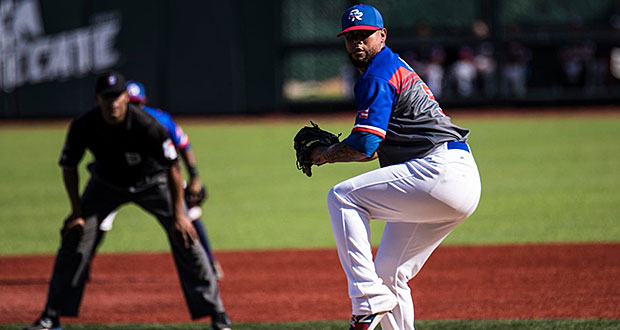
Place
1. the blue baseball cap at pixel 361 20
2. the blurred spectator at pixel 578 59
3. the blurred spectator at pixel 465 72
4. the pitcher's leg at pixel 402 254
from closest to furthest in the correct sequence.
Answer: the blue baseball cap at pixel 361 20, the pitcher's leg at pixel 402 254, the blurred spectator at pixel 578 59, the blurred spectator at pixel 465 72

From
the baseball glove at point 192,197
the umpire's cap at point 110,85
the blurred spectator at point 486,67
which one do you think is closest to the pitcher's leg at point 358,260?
the umpire's cap at point 110,85

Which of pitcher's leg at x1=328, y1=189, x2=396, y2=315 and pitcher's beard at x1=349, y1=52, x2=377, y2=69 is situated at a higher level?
pitcher's beard at x1=349, y1=52, x2=377, y2=69

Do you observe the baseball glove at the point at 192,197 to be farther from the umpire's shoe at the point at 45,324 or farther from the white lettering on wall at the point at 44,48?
the white lettering on wall at the point at 44,48

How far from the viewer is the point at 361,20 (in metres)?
3.89

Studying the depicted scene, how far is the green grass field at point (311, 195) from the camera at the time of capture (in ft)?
29.4

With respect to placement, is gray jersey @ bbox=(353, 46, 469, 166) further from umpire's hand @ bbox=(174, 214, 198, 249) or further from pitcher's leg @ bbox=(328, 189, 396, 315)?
umpire's hand @ bbox=(174, 214, 198, 249)

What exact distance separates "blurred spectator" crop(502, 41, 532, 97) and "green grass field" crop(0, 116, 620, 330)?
3.03m

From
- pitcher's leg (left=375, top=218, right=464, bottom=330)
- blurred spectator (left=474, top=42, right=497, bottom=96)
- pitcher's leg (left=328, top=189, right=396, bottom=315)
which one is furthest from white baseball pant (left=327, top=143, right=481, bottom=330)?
blurred spectator (left=474, top=42, right=497, bottom=96)

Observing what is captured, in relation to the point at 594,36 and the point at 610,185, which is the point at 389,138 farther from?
the point at 594,36

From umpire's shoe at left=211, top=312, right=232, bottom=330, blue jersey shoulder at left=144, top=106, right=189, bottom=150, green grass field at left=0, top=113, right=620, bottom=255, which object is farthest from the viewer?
green grass field at left=0, top=113, right=620, bottom=255

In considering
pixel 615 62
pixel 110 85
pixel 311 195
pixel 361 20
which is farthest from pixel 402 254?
pixel 615 62

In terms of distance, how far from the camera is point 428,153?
394 cm

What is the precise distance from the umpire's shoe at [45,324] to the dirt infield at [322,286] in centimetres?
65

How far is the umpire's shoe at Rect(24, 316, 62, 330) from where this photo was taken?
16.8 feet
